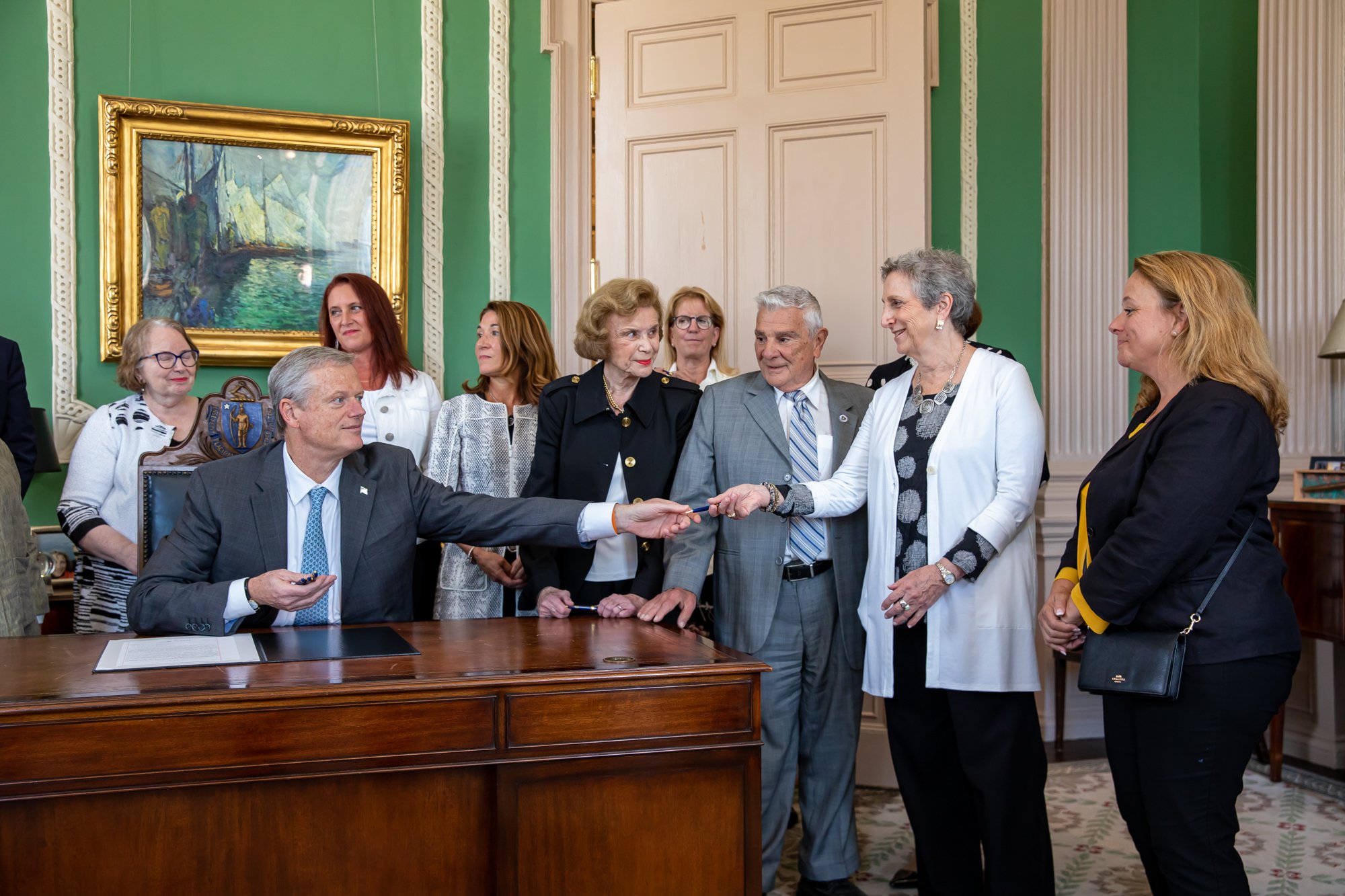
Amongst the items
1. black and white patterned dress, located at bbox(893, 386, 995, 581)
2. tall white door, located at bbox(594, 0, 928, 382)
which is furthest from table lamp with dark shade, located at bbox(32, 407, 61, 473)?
black and white patterned dress, located at bbox(893, 386, 995, 581)

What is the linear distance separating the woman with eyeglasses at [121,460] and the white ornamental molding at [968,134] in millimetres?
3321

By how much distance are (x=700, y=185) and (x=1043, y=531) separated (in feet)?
7.16

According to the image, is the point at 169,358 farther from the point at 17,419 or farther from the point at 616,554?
the point at 616,554

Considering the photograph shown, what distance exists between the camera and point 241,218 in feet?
16.4

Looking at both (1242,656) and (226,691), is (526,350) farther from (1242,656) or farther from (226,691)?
(1242,656)

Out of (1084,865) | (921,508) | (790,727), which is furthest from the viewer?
(1084,865)

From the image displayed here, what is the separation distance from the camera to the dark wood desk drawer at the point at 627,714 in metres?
2.23

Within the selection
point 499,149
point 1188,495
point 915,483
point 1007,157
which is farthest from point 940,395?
point 499,149

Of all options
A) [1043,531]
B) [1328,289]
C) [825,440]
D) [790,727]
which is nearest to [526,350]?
[825,440]

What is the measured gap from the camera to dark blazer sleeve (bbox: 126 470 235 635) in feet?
8.71

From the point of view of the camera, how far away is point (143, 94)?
4.95m

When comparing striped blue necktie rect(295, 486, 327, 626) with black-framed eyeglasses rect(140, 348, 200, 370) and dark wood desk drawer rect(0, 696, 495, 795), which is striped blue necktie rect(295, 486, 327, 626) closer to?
dark wood desk drawer rect(0, 696, 495, 795)

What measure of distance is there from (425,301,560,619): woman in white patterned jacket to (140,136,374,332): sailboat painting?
1389 mm

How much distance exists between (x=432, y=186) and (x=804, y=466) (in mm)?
2807
